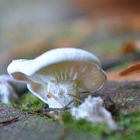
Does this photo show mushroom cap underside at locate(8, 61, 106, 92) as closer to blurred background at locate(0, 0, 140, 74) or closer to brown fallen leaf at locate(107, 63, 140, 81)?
brown fallen leaf at locate(107, 63, 140, 81)

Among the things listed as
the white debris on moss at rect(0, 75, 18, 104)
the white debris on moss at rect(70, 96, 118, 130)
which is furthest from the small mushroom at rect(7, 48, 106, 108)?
the white debris on moss at rect(0, 75, 18, 104)

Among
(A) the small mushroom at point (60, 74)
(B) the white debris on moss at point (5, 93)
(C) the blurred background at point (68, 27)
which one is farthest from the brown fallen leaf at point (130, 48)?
(A) the small mushroom at point (60, 74)

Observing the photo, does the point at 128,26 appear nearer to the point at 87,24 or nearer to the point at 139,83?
the point at 87,24

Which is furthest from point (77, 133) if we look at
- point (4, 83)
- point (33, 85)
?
Result: point (4, 83)

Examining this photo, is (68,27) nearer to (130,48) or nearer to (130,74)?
(130,48)

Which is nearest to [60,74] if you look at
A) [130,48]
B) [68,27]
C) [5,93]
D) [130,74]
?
[5,93]

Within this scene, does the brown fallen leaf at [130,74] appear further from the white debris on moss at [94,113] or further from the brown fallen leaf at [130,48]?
the brown fallen leaf at [130,48]
